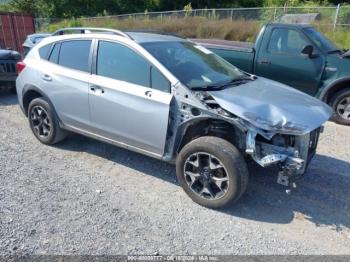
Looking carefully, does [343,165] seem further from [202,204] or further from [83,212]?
[83,212]

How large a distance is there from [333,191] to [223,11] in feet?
55.9

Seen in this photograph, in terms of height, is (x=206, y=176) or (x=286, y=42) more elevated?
(x=286, y=42)

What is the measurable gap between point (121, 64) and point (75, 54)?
36.8 inches

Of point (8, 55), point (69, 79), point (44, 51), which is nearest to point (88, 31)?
point (69, 79)

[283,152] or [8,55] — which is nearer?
[283,152]

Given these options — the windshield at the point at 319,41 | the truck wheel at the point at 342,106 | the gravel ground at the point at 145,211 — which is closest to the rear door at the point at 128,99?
the gravel ground at the point at 145,211

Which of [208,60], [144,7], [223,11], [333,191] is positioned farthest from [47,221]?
[144,7]

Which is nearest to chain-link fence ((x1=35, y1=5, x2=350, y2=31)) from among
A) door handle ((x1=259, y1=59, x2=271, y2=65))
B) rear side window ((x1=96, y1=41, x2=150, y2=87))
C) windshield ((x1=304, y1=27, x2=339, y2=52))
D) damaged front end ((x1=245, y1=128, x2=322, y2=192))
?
windshield ((x1=304, y1=27, x2=339, y2=52))

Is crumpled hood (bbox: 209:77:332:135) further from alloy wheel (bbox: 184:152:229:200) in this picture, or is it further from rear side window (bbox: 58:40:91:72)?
rear side window (bbox: 58:40:91:72)

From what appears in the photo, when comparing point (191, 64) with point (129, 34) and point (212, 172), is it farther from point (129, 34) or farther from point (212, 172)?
point (212, 172)

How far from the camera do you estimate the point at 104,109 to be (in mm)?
4148

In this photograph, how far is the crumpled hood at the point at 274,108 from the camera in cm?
316

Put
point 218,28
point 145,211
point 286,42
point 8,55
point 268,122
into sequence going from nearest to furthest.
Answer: point 268,122 < point 145,211 < point 286,42 < point 8,55 < point 218,28

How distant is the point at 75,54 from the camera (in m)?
4.56
